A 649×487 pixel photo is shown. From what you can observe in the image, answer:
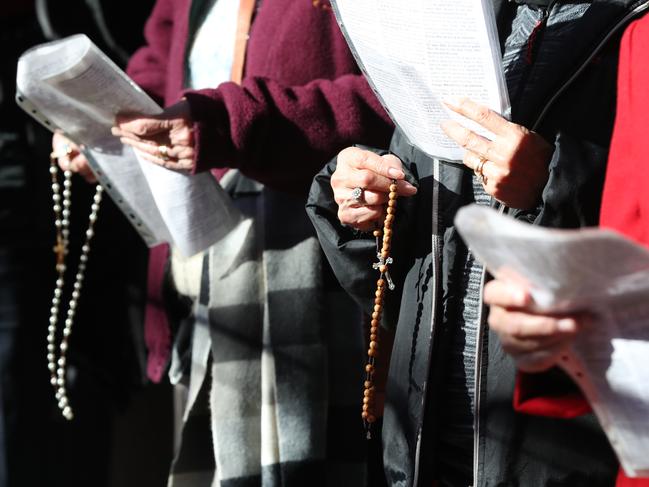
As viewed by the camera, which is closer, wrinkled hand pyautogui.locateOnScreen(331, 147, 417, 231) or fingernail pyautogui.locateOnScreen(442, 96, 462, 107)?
fingernail pyautogui.locateOnScreen(442, 96, 462, 107)

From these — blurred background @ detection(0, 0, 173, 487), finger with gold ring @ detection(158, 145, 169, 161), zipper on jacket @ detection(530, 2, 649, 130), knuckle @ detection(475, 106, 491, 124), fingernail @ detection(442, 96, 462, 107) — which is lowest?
blurred background @ detection(0, 0, 173, 487)

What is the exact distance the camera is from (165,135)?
176 centimetres

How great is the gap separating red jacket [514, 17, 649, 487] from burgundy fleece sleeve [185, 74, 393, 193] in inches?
25.5

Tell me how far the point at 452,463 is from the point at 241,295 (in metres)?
0.66

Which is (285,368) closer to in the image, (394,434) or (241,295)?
(241,295)

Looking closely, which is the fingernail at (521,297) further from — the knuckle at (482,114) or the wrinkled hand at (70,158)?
the wrinkled hand at (70,158)

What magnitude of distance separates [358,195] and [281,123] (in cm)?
44

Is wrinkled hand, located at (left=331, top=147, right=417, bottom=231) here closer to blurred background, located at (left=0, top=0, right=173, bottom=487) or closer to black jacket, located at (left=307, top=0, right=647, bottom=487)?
black jacket, located at (left=307, top=0, right=647, bottom=487)

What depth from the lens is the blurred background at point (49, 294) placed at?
2531 millimetres

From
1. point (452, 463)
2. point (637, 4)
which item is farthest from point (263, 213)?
point (637, 4)

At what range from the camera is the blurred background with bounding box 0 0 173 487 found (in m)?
2.53

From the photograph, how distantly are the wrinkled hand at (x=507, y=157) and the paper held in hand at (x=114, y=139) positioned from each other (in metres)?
0.72

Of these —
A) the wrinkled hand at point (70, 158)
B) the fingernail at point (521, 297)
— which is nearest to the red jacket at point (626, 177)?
the fingernail at point (521, 297)

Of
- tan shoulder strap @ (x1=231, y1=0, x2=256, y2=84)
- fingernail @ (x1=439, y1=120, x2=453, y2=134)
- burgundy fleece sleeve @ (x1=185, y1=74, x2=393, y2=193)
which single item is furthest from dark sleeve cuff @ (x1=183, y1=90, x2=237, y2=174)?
fingernail @ (x1=439, y1=120, x2=453, y2=134)
